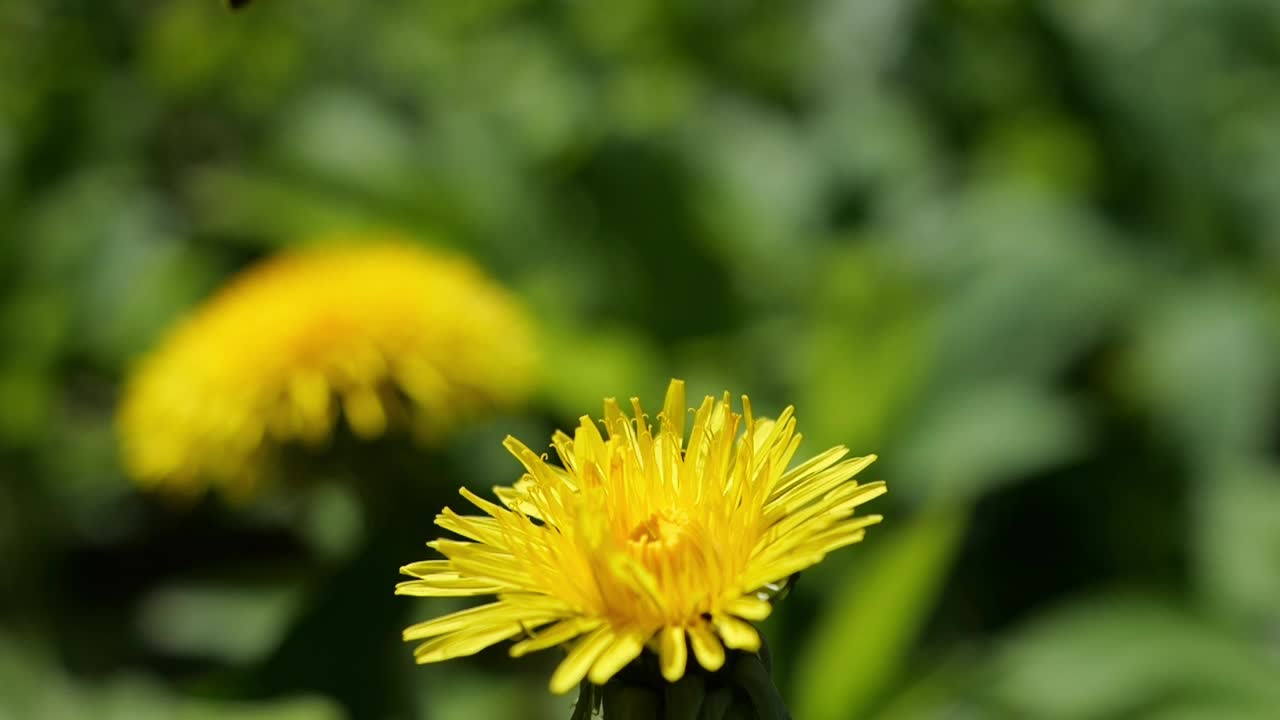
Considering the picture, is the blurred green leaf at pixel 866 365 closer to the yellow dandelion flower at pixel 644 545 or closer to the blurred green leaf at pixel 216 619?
the blurred green leaf at pixel 216 619

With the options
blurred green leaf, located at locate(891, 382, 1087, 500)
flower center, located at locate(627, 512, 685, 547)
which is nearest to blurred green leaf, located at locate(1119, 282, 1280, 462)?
blurred green leaf, located at locate(891, 382, 1087, 500)

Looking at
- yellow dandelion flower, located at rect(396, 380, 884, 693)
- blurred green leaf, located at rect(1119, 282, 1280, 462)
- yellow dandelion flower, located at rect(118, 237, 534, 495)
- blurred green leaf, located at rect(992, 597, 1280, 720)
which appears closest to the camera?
yellow dandelion flower, located at rect(396, 380, 884, 693)

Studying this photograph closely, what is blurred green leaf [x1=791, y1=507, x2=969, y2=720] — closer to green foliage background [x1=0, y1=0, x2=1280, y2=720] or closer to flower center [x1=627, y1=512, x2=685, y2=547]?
green foliage background [x1=0, y1=0, x2=1280, y2=720]

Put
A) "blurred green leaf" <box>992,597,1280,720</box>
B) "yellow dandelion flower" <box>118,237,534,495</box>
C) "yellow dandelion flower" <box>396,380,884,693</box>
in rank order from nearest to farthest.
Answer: "yellow dandelion flower" <box>396,380,884,693</box> < "yellow dandelion flower" <box>118,237,534,495</box> < "blurred green leaf" <box>992,597,1280,720</box>

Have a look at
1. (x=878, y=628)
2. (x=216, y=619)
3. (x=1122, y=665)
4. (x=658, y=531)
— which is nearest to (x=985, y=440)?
(x=1122, y=665)

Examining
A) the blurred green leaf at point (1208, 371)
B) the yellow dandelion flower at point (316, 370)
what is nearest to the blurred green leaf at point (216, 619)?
the yellow dandelion flower at point (316, 370)

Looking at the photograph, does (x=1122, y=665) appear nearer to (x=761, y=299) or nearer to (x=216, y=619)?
(x=761, y=299)
